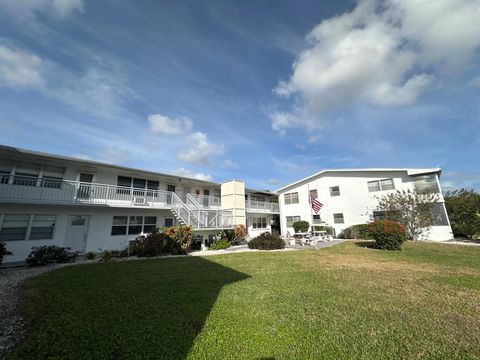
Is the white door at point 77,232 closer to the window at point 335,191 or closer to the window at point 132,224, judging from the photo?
the window at point 132,224

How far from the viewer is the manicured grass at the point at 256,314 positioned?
300 cm

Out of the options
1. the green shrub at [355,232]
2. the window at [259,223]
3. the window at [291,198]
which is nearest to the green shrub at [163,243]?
the window at [259,223]

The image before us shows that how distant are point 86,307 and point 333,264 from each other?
28.8ft

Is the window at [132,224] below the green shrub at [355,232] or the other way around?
the other way around

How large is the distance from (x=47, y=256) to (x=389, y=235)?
1846 cm

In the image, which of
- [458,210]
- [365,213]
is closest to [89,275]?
[365,213]

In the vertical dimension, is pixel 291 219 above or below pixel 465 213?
above

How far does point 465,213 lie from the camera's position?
17281 mm

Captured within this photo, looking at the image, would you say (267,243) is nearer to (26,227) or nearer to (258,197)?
(26,227)

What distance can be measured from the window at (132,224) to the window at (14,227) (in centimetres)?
429

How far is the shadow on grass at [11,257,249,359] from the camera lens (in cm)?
305

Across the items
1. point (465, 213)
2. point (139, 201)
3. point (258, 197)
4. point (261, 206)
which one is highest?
point (258, 197)

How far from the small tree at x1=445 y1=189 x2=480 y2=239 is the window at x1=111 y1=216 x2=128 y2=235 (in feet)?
86.1

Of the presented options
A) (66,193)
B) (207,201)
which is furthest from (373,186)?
(66,193)
